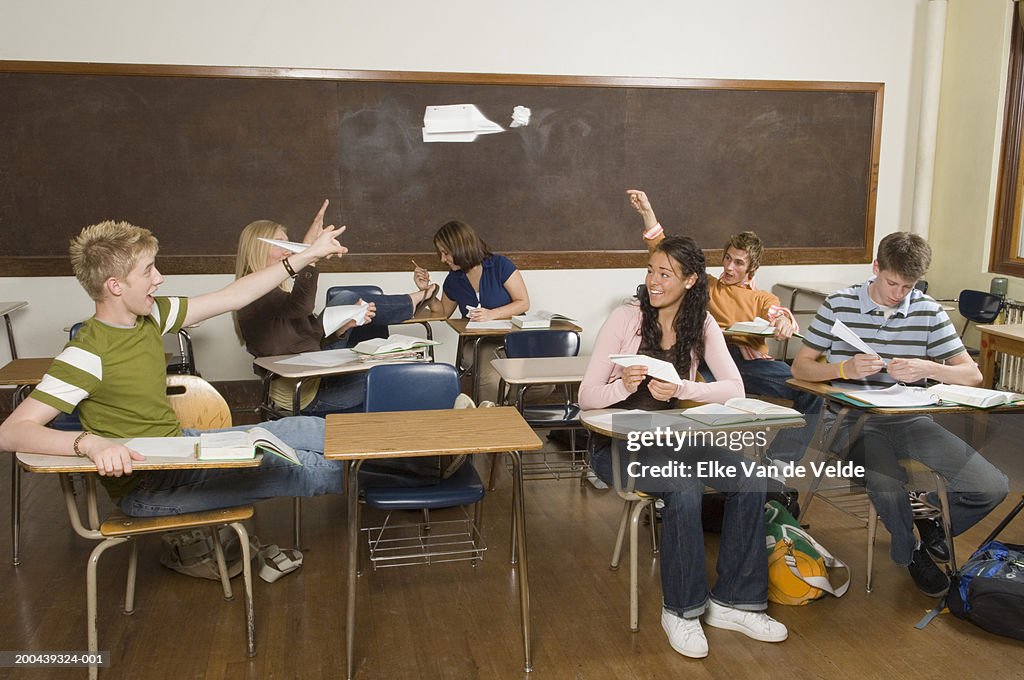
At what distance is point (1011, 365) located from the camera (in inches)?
210

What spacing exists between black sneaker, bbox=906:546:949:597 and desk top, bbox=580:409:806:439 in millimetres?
867

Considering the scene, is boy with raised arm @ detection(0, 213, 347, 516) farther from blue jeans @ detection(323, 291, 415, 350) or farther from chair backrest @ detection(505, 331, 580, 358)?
blue jeans @ detection(323, 291, 415, 350)

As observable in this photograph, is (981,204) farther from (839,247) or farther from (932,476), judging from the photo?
(932,476)

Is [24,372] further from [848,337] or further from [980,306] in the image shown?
[980,306]

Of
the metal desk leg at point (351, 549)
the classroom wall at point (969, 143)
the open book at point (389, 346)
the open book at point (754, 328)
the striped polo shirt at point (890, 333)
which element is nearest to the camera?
the metal desk leg at point (351, 549)

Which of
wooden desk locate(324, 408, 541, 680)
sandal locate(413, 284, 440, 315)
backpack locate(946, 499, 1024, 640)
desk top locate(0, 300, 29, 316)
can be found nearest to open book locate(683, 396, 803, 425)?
wooden desk locate(324, 408, 541, 680)

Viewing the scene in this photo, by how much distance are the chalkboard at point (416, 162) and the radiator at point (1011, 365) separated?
4.12ft

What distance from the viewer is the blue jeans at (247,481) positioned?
255cm

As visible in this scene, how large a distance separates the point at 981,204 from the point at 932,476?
370cm

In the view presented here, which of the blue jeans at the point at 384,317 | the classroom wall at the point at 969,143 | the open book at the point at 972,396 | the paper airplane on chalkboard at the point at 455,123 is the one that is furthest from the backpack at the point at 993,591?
the paper airplane on chalkboard at the point at 455,123

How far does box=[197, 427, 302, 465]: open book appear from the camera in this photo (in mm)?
2227

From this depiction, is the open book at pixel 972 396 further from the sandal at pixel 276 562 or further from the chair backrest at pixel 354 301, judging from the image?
the chair backrest at pixel 354 301

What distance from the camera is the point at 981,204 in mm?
5969

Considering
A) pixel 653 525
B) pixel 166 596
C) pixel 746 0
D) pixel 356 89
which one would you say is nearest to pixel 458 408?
pixel 653 525
